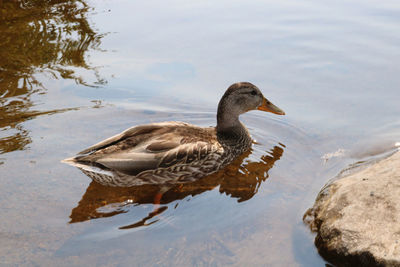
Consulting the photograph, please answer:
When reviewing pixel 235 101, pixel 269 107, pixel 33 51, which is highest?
pixel 33 51

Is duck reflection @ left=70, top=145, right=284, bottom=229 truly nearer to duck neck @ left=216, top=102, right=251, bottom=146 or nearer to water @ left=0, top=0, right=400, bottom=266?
water @ left=0, top=0, right=400, bottom=266

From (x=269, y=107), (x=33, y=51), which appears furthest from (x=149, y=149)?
(x=33, y=51)

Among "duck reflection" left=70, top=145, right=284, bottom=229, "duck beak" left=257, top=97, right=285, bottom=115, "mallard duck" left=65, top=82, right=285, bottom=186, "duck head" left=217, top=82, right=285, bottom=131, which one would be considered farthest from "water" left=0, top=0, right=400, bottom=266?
"duck head" left=217, top=82, right=285, bottom=131

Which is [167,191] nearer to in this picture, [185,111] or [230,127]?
[230,127]

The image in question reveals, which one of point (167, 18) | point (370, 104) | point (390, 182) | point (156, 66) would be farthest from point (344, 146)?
point (167, 18)

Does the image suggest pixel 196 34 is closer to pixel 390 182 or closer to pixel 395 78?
pixel 395 78

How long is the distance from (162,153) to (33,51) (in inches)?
159

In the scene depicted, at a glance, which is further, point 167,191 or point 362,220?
point 167,191

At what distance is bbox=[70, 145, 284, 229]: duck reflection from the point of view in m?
4.72

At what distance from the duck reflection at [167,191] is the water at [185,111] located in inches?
0.8

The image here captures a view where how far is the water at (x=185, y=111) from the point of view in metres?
4.25

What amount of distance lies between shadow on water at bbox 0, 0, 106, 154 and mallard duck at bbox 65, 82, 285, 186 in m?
1.32

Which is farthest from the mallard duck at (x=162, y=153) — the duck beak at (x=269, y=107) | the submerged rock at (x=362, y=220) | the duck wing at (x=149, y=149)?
the submerged rock at (x=362, y=220)

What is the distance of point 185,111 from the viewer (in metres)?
6.74
